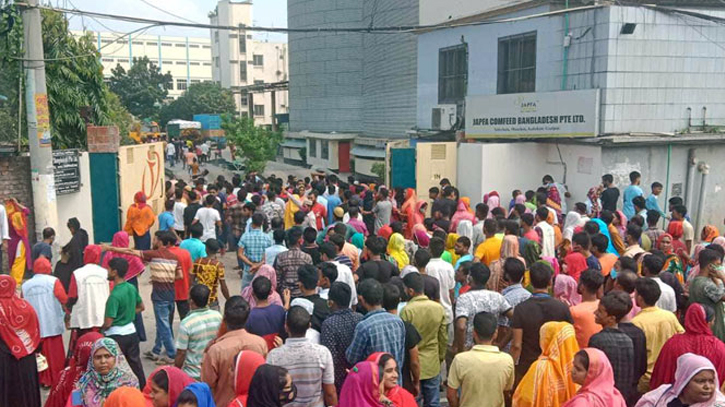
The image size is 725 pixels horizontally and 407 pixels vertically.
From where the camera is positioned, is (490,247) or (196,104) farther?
(196,104)

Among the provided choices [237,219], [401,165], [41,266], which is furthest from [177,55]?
[41,266]

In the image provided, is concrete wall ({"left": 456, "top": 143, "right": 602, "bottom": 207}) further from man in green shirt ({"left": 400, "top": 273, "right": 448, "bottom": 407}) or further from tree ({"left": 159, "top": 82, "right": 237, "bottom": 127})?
tree ({"left": 159, "top": 82, "right": 237, "bottom": 127})

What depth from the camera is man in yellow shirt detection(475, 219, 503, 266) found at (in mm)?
7750

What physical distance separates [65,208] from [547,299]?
10489 millimetres

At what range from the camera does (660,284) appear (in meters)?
6.05

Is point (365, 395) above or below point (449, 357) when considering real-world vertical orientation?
above

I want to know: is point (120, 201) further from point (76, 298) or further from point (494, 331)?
point (494, 331)

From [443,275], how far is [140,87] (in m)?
55.4

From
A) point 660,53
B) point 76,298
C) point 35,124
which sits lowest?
point 76,298

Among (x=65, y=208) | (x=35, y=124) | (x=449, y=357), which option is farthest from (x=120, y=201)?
(x=449, y=357)

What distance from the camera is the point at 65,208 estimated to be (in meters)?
12.8

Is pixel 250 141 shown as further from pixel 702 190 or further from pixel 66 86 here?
pixel 702 190

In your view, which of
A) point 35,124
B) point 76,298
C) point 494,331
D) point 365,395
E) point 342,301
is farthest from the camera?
point 35,124

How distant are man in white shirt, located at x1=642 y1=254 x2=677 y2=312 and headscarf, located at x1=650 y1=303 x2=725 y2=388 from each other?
1162mm
